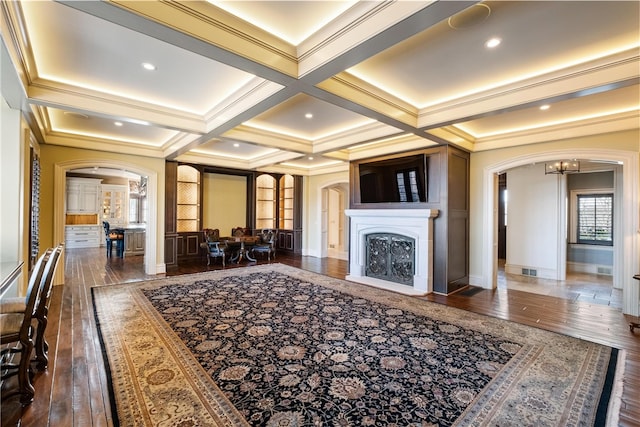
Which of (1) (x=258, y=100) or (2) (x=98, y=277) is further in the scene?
(2) (x=98, y=277)

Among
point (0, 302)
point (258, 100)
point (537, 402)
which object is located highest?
point (258, 100)

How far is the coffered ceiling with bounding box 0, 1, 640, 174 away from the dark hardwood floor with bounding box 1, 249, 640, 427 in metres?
2.68

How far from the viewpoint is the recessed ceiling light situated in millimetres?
2541

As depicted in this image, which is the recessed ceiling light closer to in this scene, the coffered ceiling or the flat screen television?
the coffered ceiling

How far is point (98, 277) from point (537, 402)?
7.42m

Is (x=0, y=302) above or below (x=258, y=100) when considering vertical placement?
below

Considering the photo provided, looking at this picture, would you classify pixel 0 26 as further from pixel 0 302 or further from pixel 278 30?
pixel 0 302

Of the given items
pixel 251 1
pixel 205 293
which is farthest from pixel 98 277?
pixel 251 1

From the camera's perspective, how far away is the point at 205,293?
16.0ft

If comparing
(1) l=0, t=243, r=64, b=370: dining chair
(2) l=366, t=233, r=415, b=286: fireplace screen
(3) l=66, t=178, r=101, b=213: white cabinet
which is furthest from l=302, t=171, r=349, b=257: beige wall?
(3) l=66, t=178, r=101, b=213: white cabinet

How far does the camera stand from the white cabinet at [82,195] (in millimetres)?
10656

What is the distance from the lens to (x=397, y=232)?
578 centimetres

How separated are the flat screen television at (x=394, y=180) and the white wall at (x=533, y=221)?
10.5 ft

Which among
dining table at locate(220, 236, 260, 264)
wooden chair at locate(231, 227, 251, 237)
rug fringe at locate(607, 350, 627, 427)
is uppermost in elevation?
wooden chair at locate(231, 227, 251, 237)
